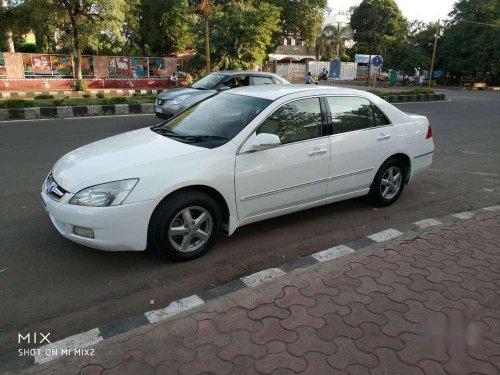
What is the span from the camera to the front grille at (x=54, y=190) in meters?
3.41

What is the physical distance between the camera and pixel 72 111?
12.8 metres

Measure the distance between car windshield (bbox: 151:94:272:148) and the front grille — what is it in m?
1.16

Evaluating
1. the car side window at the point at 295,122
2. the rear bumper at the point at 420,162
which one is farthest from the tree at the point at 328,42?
the car side window at the point at 295,122

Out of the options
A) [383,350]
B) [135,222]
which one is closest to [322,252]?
[383,350]

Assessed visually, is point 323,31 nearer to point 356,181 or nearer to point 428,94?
point 428,94

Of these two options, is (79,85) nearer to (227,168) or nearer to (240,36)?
(240,36)

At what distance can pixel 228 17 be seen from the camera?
24.7 meters

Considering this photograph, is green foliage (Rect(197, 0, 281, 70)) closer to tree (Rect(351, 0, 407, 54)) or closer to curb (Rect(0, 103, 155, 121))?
curb (Rect(0, 103, 155, 121))

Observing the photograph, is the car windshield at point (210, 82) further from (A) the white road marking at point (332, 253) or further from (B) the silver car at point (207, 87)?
(A) the white road marking at point (332, 253)

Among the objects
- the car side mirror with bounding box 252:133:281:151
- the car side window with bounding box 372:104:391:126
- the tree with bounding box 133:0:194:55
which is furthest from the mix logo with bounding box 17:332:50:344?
the tree with bounding box 133:0:194:55

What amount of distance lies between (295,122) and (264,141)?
2.00ft

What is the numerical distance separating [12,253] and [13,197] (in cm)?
169

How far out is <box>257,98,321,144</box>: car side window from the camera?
4.04 metres

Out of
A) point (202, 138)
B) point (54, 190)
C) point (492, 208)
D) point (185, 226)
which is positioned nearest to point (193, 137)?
point (202, 138)
